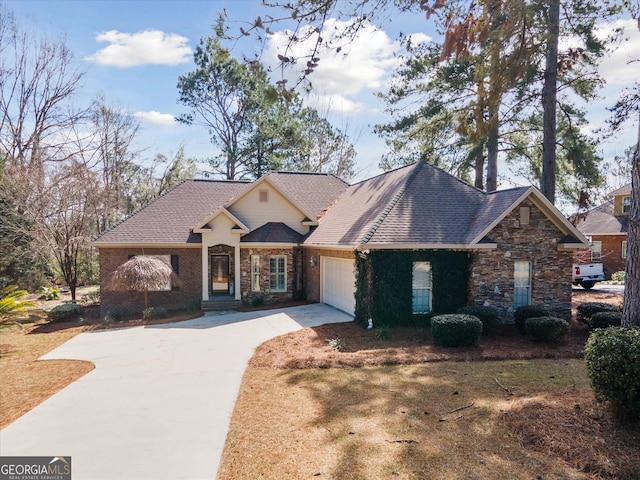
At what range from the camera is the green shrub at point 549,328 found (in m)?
10.5

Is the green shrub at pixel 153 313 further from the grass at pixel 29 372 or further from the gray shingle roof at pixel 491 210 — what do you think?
the gray shingle roof at pixel 491 210

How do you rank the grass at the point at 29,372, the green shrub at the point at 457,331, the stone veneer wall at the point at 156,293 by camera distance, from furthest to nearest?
the stone veneer wall at the point at 156,293 < the green shrub at the point at 457,331 < the grass at the point at 29,372

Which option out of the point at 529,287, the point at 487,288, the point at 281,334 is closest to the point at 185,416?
the point at 281,334

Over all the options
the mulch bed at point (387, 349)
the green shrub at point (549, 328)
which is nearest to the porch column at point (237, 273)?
the mulch bed at point (387, 349)

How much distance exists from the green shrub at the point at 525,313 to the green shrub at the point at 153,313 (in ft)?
42.8

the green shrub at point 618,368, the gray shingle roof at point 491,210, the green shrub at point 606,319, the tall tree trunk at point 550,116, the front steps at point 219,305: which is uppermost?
the tall tree trunk at point 550,116

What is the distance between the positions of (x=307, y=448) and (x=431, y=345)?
632cm

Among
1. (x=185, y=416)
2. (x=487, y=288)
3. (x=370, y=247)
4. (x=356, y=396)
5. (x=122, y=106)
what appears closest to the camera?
(x=185, y=416)

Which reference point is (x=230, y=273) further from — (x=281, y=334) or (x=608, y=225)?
(x=608, y=225)

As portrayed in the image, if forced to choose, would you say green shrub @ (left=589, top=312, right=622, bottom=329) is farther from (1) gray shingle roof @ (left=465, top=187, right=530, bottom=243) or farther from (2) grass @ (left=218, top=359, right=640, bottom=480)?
(2) grass @ (left=218, top=359, right=640, bottom=480)

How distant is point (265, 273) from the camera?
17.5m

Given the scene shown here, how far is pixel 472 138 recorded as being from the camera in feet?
39.1

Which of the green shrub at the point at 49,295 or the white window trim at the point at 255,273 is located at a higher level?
the white window trim at the point at 255,273

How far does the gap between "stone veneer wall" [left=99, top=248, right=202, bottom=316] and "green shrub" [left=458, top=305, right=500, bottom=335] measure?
11.3 metres
